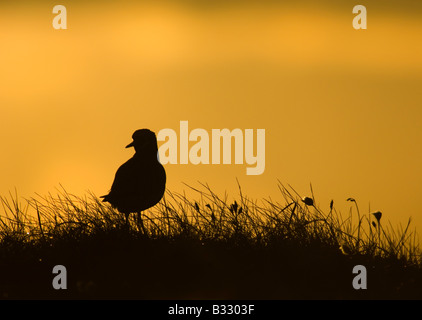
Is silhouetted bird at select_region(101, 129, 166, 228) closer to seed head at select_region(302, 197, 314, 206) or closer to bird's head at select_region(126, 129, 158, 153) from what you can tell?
bird's head at select_region(126, 129, 158, 153)

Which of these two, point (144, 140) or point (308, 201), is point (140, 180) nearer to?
point (144, 140)

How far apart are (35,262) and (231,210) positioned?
1.77 metres

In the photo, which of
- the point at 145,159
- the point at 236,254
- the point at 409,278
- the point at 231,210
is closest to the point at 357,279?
the point at 409,278

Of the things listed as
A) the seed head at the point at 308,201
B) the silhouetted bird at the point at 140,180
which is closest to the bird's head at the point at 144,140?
the silhouetted bird at the point at 140,180

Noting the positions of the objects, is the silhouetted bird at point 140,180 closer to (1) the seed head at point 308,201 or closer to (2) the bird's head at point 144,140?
(2) the bird's head at point 144,140

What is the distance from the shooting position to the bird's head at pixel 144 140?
19.3 feet

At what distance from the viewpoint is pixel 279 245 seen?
16.5 ft

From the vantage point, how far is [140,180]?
228 inches

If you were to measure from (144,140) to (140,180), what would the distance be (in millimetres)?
402

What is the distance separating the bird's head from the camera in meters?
5.89

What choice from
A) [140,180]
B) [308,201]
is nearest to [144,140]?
[140,180]

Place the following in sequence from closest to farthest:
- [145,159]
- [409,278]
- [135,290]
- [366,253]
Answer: [135,290], [409,278], [366,253], [145,159]
